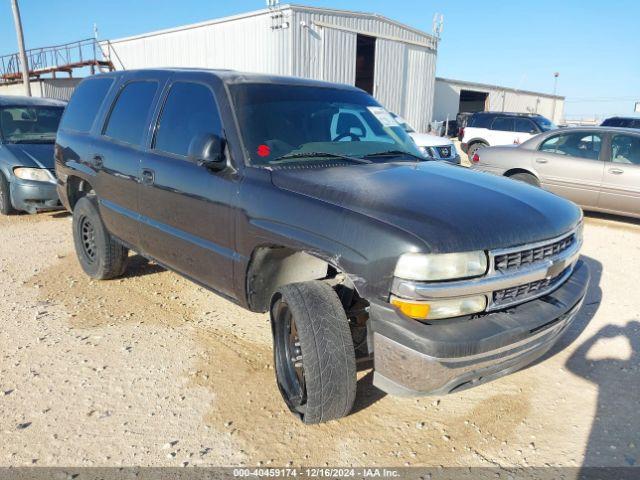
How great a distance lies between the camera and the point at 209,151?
3.03 metres

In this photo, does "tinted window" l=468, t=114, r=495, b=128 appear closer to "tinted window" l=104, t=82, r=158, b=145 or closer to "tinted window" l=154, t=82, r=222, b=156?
"tinted window" l=104, t=82, r=158, b=145

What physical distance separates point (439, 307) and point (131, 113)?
3.11 m

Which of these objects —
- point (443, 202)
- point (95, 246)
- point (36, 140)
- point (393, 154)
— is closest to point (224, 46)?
point (36, 140)

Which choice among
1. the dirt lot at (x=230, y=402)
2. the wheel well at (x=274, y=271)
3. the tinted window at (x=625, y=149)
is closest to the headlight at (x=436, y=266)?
the wheel well at (x=274, y=271)

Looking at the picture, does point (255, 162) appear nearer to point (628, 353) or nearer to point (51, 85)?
point (628, 353)

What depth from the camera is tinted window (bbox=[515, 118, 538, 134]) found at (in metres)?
15.4

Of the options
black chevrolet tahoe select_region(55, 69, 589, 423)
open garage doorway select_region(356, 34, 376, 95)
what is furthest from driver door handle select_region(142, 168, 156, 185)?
open garage doorway select_region(356, 34, 376, 95)

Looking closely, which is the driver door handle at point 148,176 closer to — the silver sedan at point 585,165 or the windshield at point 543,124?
the silver sedan at point 585,165

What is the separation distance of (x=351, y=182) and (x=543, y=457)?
1765 millimetres

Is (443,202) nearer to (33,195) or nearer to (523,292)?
(523,292)

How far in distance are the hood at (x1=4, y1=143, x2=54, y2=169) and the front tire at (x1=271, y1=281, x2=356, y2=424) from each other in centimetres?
599

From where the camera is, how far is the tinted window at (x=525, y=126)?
15.4 metres

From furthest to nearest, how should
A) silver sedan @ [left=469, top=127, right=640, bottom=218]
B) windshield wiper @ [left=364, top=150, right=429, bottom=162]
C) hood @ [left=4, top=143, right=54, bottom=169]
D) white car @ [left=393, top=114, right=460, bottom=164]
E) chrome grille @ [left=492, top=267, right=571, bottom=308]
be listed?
white car @ [left=393, top=114, right=460, bottom=164]
silver sedan @ [left=469, top=127, right=640, bottom=218]
hood @ [left=4, top=143, right=54, bottom=169]
windshield wiper @ [left=364, top=150, right=429, bottom=162]
chrome grille @ [left=492, top=267, right=571, bottom=308]

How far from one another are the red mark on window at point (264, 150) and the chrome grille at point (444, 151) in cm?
752
